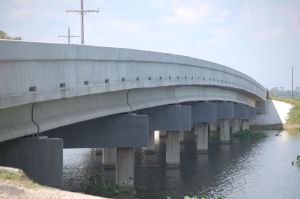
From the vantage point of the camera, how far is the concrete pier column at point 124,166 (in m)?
34.2

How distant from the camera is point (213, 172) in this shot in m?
45.1

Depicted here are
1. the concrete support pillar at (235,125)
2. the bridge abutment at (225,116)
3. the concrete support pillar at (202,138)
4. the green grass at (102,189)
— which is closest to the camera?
the green grass at (102,189)

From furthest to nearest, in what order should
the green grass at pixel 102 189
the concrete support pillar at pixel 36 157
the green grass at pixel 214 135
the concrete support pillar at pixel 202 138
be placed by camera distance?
1. the green grass at pixel 214 135
2. the concrete support pillar at pixel 202 138
3. the green grass at pixel 102 189
4. the concrete support pillar at pixel 36 157

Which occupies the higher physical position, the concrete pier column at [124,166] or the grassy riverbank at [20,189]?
the grassy riverbank at [20,189]

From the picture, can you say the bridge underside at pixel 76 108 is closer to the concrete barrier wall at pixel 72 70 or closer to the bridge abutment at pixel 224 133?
the concrete barrier wall at pixel 72 70

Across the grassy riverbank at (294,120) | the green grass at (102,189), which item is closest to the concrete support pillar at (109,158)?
the green grass at (102,189)

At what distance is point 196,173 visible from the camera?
44.1m

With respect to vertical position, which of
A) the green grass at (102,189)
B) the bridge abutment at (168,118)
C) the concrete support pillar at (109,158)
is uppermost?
the bridge abutment at (168,118)

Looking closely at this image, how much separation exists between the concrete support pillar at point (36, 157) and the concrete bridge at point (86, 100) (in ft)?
0.12

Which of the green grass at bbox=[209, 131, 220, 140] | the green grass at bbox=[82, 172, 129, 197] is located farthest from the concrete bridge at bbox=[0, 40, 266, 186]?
the green grass at bbox=[209, 131, 220, 140]

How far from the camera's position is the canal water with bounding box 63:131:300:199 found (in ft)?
118

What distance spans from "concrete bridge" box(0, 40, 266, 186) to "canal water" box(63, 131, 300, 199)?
8.24 ft

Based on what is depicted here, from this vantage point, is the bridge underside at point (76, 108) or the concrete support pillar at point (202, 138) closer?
the bridge underside at point (76, 108)

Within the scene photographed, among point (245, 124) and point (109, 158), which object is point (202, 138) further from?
point (245, 124)
